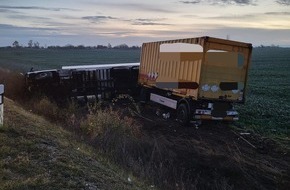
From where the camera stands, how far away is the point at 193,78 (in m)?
15.2

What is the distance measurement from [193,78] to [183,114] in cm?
157

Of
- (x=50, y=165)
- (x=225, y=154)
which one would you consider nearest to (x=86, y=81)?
(x=225, y=154)

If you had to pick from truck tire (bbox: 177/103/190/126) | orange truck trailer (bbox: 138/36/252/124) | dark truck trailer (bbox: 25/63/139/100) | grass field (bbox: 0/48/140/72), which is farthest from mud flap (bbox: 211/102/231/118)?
grass field (bbox: 0/48/140/72)

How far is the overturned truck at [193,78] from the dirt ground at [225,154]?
79cm

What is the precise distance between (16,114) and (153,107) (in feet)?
28.4

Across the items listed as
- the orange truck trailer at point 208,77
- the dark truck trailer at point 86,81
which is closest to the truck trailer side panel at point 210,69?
the orange truck trailer at point 208,77

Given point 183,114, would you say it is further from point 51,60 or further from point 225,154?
point 51,60

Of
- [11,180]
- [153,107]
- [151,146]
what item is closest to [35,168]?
[11,180]

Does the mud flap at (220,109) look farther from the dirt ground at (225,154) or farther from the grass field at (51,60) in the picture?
the grass field at (51,60)

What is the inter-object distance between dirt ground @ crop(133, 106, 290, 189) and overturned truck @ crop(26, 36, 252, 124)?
79 centimetres

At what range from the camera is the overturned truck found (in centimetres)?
1502

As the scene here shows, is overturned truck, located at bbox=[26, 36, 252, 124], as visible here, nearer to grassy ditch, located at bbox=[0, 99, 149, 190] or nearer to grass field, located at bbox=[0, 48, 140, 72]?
grassy ditch, located at bbox=[0, 99, 149, 190]

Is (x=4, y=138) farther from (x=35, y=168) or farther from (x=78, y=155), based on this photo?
(x=35, y=168)

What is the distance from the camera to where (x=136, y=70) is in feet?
74.3
